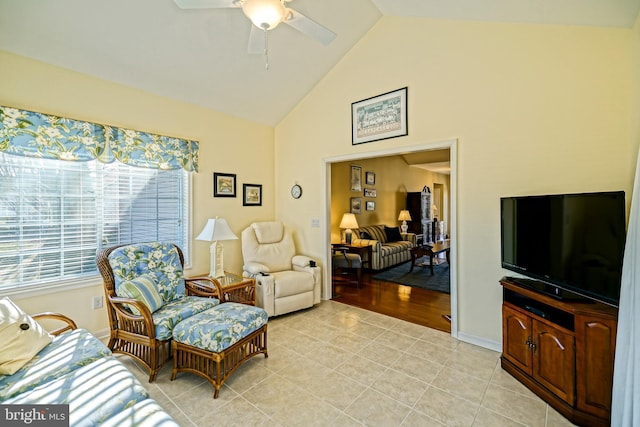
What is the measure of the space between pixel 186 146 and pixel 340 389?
3.20m

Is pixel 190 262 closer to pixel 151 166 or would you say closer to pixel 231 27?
pixel 151 166

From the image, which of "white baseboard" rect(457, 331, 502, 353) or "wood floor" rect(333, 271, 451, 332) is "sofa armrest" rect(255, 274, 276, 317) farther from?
"white baseboard" rect(457, 331, 502, 353)

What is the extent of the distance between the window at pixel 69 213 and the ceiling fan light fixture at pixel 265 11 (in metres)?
2.30

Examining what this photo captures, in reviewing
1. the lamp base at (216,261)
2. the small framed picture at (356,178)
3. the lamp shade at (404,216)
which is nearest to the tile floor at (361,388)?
the lamp base at (216,261)

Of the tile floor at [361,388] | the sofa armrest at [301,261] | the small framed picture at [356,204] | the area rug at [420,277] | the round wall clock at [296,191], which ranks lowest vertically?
the tile floor at [361,388]

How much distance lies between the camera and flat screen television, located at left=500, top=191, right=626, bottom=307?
162 centimetres

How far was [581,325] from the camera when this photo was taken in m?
1.70

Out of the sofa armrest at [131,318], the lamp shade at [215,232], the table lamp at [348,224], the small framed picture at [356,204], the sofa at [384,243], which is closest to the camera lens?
the sofa armrest at [131,318]

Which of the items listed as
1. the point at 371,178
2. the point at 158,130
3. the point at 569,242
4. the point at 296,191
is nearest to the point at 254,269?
the point at 296,191

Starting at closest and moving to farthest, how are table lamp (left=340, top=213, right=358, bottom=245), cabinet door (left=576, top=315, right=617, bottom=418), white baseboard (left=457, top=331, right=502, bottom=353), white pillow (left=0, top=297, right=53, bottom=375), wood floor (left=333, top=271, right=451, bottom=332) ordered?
white pillow (left=0, top=297, right=53, bottom=375), cabinet door (left=576, top=315, right=617, bottom=418), white baseboard (left=457, top=331, right=502, bottom=353), wood floor (left=333, top=271, right=451, bottom=332), table lamp (left=340, top=213, right=358, bottom=245)

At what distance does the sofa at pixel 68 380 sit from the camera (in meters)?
1.20

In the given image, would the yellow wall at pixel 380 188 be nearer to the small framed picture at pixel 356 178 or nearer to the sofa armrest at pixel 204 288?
the small framed picture at pixel 356 178

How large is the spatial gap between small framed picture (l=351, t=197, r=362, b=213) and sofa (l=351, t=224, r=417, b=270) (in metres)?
0.42

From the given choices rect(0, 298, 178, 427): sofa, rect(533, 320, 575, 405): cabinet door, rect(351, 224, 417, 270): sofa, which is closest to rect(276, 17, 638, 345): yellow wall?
rect(533, 320, 575, 405): cabinet door
